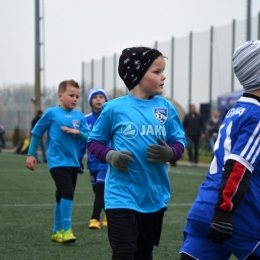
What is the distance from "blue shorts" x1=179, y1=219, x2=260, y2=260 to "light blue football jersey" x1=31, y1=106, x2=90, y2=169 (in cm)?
410

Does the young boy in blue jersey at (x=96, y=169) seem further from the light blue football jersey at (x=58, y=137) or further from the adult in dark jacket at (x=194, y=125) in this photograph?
the adult in dark jacket at (x=194, y=125)

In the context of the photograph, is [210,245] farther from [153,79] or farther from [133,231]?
[153,79]

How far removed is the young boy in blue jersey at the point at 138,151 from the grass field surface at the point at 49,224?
2137mm

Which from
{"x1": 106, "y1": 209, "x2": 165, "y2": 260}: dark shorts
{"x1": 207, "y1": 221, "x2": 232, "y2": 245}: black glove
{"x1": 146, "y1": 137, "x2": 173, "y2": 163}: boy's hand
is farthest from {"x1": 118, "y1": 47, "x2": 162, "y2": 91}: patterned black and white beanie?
{"x1": 207, "y1": 221, "x2": 232, "y2": 245}: black glove

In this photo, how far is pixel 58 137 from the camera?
781cm

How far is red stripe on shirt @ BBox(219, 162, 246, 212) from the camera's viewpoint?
3402 millimetres

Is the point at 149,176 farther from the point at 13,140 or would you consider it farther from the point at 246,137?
the point at 13,140

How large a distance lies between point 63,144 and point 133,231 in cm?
334

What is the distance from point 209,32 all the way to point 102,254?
72.7 feet

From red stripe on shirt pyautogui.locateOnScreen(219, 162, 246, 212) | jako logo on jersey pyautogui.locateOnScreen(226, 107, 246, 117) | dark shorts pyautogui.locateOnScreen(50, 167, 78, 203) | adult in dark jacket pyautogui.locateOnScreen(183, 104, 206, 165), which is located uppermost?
jako logo on jersey pyautogui.locateOnScreen(226, 107, 246, 117)

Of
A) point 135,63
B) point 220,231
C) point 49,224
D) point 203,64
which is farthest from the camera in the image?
point 203,64

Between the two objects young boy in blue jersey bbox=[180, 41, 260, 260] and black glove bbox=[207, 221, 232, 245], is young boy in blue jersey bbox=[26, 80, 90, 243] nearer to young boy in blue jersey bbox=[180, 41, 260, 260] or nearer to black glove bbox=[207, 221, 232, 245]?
young boy in blue jersey bbox=[180, 41, 260, 260]

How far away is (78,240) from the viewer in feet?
25.9

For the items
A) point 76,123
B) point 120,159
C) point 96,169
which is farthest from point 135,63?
point 96,169
